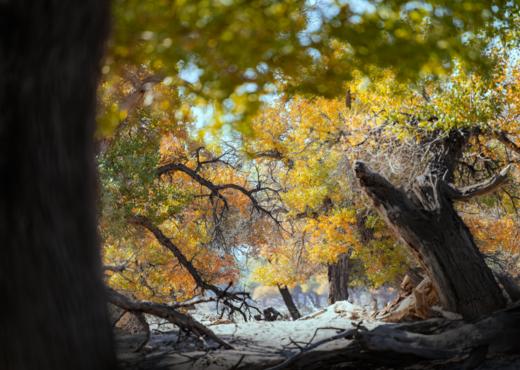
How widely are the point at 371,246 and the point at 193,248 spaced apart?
7.31 metres

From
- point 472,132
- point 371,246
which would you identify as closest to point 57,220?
point 472,132

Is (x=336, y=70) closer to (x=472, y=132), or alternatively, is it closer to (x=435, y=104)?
(x=435, y=104)

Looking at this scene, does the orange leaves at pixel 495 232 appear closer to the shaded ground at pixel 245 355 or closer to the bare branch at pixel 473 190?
the bare branch at pixel 473 190

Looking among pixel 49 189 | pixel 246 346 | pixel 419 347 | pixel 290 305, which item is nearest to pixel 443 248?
pixel 419 347

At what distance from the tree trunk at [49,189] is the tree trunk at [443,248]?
5.35 meters

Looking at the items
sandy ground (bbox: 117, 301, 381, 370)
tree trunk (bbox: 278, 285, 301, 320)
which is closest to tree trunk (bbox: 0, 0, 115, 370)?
sandy ground (bbox: 117, 301, 381, 370)

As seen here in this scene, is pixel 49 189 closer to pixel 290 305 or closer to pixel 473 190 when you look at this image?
pixel 473 190

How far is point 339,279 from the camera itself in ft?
61.8

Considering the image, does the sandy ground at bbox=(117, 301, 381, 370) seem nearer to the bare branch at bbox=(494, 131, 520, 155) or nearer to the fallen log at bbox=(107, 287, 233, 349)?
the fallen log at bbox=(107, 287, 233, 349)

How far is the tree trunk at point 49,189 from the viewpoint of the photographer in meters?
1.90

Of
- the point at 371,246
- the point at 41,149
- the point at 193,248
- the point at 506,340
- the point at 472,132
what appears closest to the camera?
the point at 41,149

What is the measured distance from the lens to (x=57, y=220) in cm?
202

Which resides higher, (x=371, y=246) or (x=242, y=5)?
(x=242, y=5)

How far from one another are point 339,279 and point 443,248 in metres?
11.9
